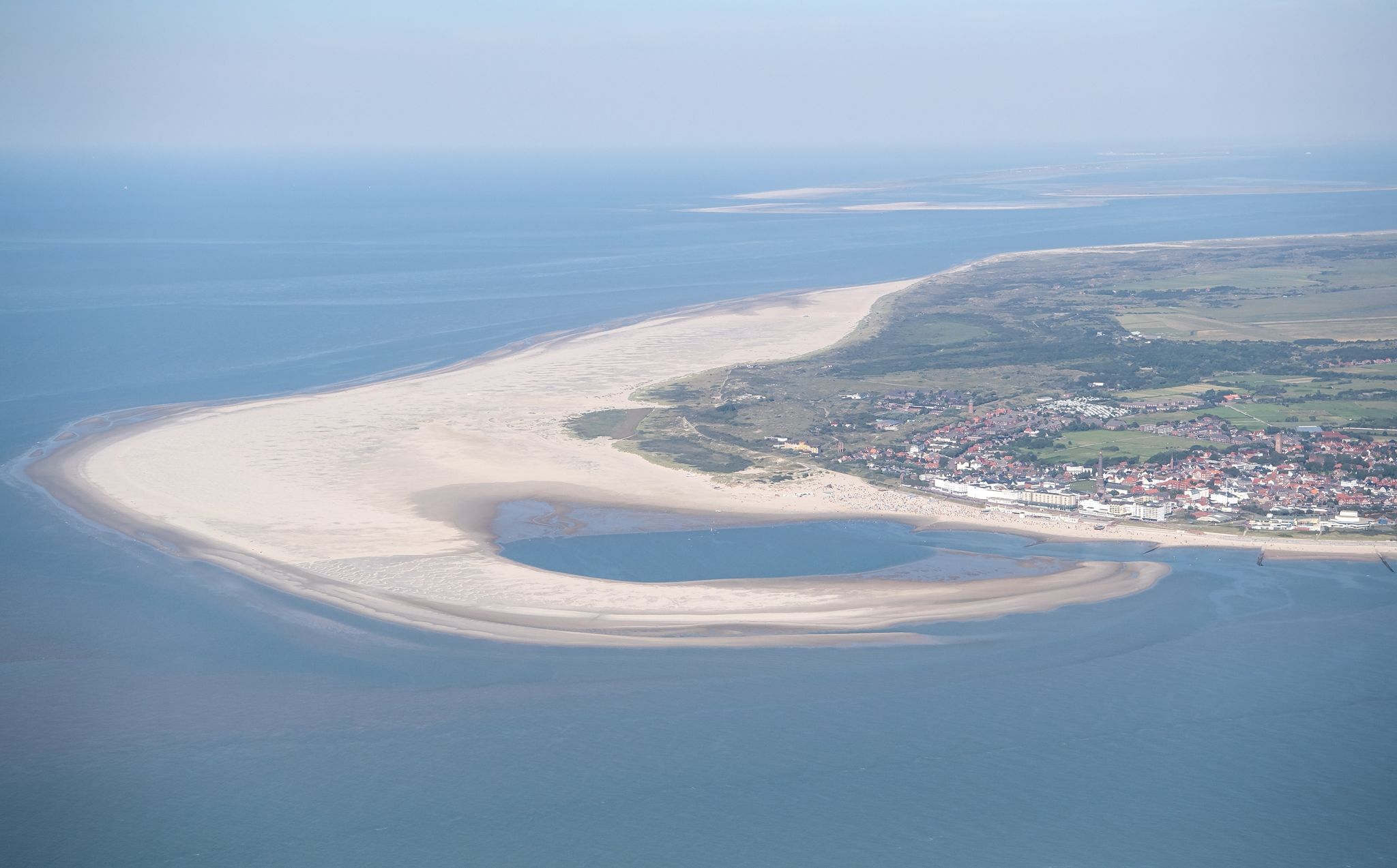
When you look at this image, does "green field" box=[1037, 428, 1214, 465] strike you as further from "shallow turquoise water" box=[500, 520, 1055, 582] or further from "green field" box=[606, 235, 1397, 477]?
"shallow turquoise water" box=[500, 520, 1055, 582]

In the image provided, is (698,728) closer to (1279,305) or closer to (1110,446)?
(1110,446)

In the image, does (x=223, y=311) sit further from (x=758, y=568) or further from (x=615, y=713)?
(x=615, y=713)

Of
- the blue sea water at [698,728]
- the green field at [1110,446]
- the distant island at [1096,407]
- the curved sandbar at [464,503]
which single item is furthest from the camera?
the green field at [1110,446]

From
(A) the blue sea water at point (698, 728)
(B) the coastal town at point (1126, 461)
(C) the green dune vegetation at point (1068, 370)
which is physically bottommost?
(A) the blue sea water at point (698, 728)

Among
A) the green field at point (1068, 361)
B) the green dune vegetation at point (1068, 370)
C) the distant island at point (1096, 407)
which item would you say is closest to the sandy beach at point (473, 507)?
the distant island at point (1096, 407)

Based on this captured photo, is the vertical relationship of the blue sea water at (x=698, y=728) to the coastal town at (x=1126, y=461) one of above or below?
below

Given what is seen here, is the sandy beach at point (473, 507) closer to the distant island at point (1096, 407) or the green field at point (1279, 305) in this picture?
the distant island at point (1096, 407)

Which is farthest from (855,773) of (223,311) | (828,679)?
(223,311)
